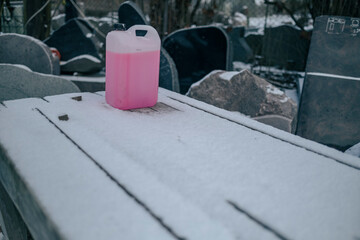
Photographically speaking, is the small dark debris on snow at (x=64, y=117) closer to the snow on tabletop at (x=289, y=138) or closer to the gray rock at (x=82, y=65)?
the snow on tabletop at (x=289, y=138)

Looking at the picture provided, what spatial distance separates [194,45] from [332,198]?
273cm

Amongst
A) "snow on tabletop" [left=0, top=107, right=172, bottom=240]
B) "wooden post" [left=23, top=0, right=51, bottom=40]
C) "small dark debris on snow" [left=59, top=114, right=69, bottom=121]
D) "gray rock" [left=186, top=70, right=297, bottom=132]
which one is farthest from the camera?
"wooden post" [left=23, top=0, right=51, bottom=40]

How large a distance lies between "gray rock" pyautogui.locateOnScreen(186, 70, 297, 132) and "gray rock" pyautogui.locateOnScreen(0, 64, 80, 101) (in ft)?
2.99

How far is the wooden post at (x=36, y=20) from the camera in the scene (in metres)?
4.23

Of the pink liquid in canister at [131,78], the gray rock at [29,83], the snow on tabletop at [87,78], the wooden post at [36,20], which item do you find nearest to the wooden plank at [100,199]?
the pink liquid in canister at [131,78]

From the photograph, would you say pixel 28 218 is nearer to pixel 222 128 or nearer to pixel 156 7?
pixel 222 128

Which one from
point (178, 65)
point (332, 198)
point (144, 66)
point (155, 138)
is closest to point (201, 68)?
point (178, 65)

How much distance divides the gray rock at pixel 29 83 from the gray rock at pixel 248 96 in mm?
910

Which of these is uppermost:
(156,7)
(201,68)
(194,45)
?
(156,7)

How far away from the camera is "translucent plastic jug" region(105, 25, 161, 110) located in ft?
4.00

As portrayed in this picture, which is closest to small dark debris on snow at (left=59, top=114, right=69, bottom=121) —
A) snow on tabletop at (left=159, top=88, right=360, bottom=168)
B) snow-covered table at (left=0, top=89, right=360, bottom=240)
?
snow-covered table at (left=0, top=89, right=360, bottom=240)

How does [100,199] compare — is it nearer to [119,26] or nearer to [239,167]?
[239,167]

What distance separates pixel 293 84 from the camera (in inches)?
201

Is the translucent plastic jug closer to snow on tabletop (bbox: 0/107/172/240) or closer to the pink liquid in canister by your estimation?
the pink liquid in canister
